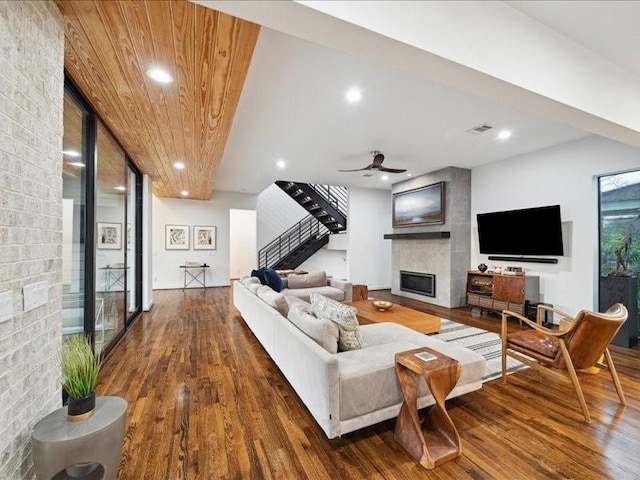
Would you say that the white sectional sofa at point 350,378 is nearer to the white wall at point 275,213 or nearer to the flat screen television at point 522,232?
the flat screen television at point 522,232

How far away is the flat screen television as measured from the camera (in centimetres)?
463

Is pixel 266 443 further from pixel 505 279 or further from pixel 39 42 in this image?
pixel 505 279

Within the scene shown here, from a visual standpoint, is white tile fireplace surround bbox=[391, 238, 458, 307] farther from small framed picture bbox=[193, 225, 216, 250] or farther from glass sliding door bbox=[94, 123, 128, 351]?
glass sliding door bbox=[94, 123, 128, 351]

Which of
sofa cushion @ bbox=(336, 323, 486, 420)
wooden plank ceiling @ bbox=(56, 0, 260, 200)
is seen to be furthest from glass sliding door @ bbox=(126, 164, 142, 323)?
sofa cushion @ bbox=(336, 323, 486, 420)

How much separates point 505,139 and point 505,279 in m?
2.34

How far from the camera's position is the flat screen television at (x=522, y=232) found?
4.63 m

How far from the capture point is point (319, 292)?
538cm

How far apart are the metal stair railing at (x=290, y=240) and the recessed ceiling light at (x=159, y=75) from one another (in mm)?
8375

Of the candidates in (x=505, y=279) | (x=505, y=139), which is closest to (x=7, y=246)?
(x=505, y=139)

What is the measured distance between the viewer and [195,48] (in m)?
1.87

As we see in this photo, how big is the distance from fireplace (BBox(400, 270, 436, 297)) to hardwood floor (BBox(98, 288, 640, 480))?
332cm

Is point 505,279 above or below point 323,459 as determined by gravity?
above

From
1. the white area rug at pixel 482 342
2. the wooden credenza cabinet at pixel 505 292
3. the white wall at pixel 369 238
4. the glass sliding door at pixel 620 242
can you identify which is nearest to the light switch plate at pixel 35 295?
the white area rug at pixel 482 342

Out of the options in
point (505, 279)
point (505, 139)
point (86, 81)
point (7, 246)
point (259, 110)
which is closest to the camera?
point (7, 246)
